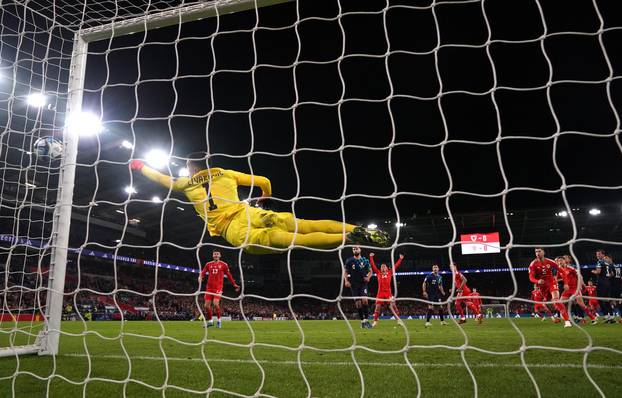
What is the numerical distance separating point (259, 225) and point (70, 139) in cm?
225

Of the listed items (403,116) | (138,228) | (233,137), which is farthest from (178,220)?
(403,116)

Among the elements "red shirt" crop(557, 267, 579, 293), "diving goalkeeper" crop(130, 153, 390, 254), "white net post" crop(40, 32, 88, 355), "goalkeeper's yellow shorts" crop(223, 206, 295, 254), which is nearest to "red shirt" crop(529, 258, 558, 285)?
"red shirt" crop(557, 267, 579, 293)

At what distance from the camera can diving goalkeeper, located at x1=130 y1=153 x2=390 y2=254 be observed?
13.5 feet

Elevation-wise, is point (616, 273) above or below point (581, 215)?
below

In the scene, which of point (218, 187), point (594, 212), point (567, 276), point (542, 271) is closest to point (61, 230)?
point (218, 187)

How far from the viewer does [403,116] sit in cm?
1391

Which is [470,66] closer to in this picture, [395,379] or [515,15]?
[515,15]

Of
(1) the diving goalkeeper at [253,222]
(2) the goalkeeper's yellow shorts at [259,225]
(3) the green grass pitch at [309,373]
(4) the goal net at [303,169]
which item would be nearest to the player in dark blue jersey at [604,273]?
(4) the goal net at [303,169]

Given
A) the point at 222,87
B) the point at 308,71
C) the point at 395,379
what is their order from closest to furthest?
the point at 395,379 → the point at 308,71 → the point at 222,87

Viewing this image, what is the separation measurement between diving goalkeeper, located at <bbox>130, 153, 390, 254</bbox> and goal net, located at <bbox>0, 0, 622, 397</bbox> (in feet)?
0.12

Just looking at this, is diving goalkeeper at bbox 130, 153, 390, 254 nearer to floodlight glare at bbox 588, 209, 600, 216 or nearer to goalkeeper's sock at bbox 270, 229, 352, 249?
goalkeeper's sock at bbox 270, 229, 352, 249

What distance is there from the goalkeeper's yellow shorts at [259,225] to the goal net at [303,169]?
35mm

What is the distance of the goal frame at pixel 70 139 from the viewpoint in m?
4.05

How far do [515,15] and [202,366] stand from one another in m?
7.62
